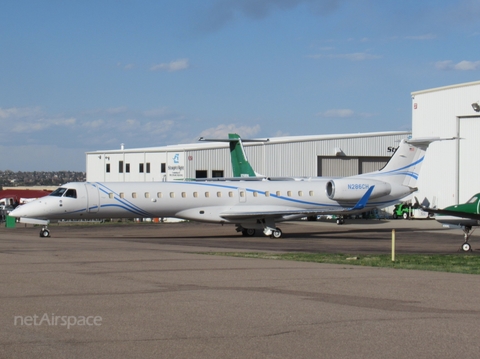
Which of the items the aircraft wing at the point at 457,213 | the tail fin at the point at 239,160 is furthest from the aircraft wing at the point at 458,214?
the tail fin at the point at 239,160

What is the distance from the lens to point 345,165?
59.8 meters

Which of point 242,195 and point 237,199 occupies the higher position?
point 242,195

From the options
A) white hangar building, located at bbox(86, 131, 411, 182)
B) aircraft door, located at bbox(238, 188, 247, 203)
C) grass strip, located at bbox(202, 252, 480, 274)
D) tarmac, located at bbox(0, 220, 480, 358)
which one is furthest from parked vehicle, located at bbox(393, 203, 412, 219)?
tarmac, located at bbox(0, 220, 480, 358)

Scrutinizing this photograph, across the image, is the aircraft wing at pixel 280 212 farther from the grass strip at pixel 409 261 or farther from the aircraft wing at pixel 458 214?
the grass strip at pixel 409 261

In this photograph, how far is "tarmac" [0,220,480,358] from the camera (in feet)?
23.7

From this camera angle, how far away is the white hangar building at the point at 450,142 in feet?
143

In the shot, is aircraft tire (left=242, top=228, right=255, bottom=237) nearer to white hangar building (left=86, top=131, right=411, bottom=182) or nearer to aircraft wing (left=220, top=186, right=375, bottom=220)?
aircraft wing (left=220, top=186, right=375, bottom=220)

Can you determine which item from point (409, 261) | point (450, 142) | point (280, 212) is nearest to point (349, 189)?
point (280, 212)

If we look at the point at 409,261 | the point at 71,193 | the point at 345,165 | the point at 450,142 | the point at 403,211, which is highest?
the point at 450,142

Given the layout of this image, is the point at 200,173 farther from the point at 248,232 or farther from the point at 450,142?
the point at 248,232

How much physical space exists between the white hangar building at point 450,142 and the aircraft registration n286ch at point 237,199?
8.95 m

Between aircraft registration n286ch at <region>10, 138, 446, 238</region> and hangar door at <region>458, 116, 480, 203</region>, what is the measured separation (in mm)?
8959

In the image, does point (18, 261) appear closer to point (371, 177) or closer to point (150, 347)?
point (150, 347)

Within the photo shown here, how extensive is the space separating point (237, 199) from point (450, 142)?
18.5 m
